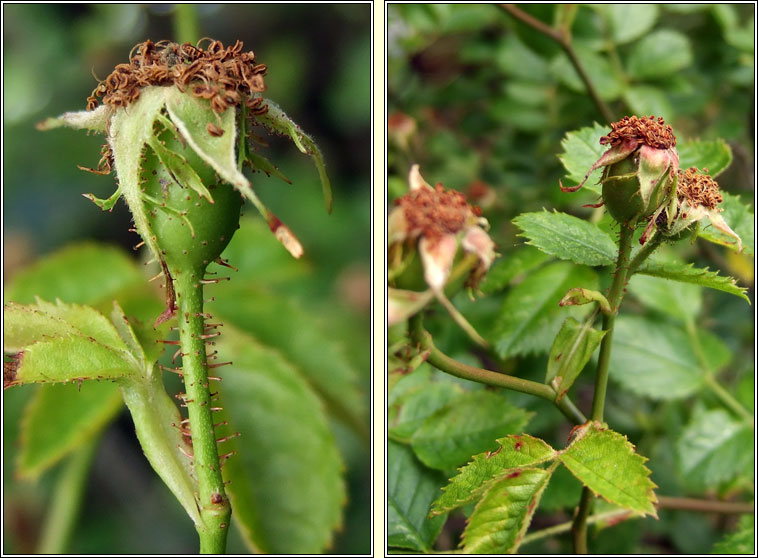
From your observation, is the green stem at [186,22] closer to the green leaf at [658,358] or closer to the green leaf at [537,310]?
the green leaf at [537,310]

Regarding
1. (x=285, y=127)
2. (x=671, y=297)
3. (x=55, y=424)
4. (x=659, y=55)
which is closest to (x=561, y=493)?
(x=671, y=297)

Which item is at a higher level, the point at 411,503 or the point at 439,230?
the point at 439,230

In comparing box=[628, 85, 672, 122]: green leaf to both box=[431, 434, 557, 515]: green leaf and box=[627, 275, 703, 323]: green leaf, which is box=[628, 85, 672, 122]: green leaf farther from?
box=[431, 434, 557, 515]: green leaf

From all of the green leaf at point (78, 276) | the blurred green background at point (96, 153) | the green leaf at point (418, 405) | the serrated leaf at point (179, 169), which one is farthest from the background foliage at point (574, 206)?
the green leaf at point (78, 276)

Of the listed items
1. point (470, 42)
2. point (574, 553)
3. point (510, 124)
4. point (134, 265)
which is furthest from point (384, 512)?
point (470, 42)

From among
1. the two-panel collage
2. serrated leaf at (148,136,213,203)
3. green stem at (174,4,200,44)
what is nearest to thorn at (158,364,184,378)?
the two-panel collage

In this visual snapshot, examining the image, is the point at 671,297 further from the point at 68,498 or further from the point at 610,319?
the point at 68,498
